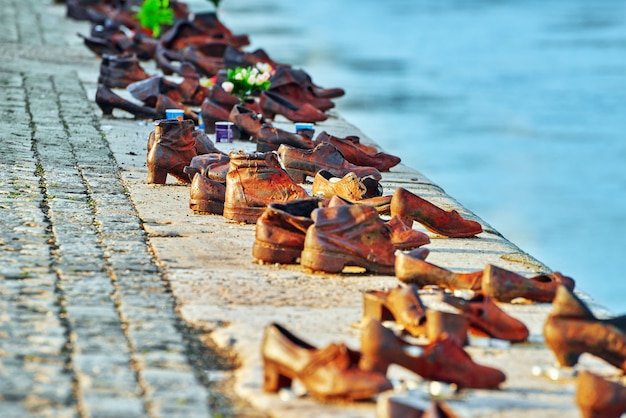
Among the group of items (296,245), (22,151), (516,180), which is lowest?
(516,180)

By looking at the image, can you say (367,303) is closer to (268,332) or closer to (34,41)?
(268,332)

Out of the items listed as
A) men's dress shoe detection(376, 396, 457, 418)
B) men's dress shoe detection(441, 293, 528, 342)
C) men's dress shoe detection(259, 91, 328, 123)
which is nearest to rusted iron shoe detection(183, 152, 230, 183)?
men's dress shoe detection(441, 293, 528, 342)

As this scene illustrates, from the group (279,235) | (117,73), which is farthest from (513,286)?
(117,73)

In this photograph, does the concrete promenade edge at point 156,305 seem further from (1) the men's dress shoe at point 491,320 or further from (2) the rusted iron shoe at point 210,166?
(2) the rusted iron shoe at point 210,166

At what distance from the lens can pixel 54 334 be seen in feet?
14.4

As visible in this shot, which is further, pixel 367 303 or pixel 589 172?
pixel 589 172

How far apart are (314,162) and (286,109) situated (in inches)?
112

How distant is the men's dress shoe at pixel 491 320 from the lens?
4500 millimetres

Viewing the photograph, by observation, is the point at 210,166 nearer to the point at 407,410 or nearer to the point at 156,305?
the point at 156,305

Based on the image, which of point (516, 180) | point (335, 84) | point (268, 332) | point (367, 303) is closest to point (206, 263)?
point (367, 303)

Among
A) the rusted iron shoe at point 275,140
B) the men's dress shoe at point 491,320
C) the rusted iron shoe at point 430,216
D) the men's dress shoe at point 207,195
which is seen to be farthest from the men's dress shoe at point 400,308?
the rusted iron shoe at point 275,140

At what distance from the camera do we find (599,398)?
373cm

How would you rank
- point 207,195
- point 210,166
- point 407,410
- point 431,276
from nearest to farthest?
point 407,410, point 431,276, point 207,195, point 210,166

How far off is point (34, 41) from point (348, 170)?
30.4ft
